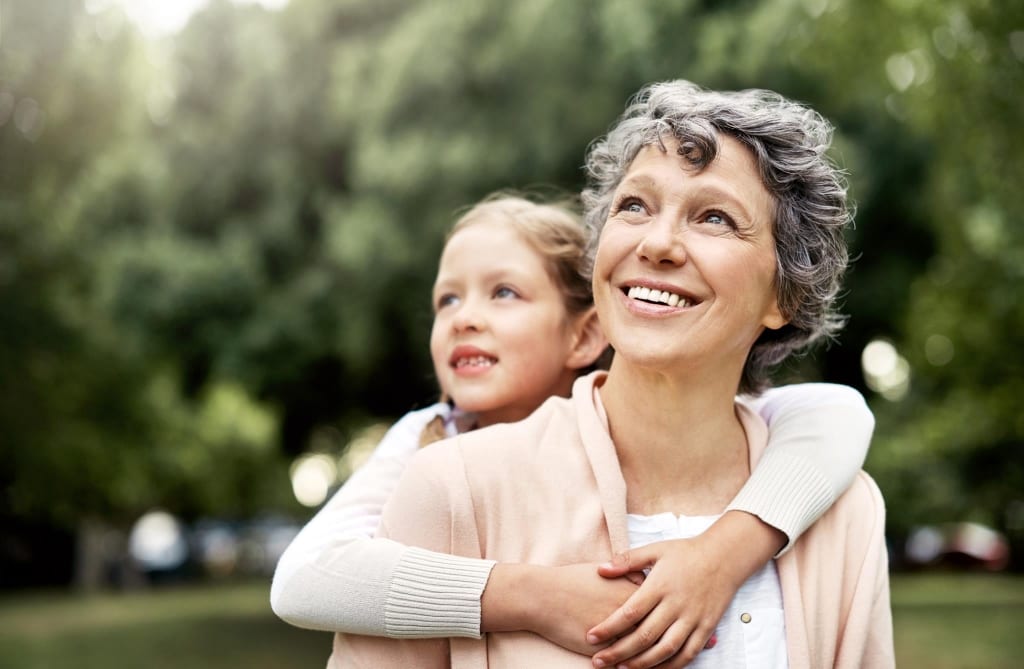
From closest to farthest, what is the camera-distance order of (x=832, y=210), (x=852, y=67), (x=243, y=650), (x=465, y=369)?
(x=832, y=210) < (x=465, y=369) < (x=852, y=67) < (x=243, y=650)

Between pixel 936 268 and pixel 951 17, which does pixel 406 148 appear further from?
pixel 951 17

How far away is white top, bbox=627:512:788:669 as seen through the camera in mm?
2367

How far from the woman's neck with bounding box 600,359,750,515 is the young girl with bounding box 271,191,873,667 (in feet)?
0.36

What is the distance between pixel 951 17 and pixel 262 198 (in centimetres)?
1110

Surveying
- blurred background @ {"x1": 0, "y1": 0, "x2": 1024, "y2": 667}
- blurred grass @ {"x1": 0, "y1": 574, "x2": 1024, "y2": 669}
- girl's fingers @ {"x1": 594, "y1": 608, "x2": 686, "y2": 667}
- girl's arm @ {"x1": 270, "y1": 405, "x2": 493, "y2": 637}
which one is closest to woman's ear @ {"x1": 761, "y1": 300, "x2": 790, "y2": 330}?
girl's fingers @ {"x1": 594, "y1": 608, "x2": 686, "y2": 667}

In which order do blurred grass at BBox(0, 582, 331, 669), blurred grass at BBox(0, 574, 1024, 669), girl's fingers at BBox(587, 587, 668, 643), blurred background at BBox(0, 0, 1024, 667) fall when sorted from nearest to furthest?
girl's fingers at BBox(587, 587, 668, 643) < blurred background at BBox(0, 0, 1024, 667) < blurred grass at BBox(0, 574, 1024, 669) < blurred grass at BBox(0, 582, 331, 669)

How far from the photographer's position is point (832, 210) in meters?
2.62

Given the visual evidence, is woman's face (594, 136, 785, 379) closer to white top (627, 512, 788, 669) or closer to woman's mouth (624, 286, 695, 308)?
woman's mouth (624, 286, 695, 308)

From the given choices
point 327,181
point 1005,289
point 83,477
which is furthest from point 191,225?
point 1005,289

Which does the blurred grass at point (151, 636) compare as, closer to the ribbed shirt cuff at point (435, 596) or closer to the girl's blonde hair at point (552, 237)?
the girl's blonde hair at point (552, 237)

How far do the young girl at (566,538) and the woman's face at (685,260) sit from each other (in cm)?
36

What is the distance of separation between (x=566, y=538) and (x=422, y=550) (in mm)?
297

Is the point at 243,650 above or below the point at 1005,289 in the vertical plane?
below

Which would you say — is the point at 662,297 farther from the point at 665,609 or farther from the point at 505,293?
the point at 505,293
